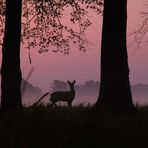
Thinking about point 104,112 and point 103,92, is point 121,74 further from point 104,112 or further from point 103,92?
point 104,112

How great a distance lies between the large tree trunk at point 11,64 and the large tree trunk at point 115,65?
3.29m

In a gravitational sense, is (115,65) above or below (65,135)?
above

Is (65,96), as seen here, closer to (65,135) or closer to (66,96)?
(66,96)

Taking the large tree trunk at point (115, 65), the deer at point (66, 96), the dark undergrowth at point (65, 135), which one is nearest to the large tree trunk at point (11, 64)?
the large tree trunk at point (115, 65)

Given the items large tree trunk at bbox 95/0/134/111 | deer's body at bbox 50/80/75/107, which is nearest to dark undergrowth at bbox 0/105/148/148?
large tree trunk at bbox 95/0/134/111

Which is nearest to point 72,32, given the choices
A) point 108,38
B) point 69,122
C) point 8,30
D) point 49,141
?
point 108,38

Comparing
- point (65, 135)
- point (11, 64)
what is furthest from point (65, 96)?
point (65, 135)

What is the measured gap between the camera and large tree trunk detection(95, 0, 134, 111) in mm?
19219

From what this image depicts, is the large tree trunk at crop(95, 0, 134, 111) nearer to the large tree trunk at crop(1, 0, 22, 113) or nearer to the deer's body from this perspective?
the large tree trunk at crop(1, 0, 22, 113)

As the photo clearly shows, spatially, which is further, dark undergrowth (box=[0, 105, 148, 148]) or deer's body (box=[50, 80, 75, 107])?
deer's body (box=[50, 80, 75, 107])

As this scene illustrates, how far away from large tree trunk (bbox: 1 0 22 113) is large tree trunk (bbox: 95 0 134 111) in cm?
329

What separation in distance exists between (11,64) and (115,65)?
13.4 feet

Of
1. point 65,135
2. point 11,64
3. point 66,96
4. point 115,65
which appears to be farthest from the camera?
point 66,96

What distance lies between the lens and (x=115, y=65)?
1930 centimetres
